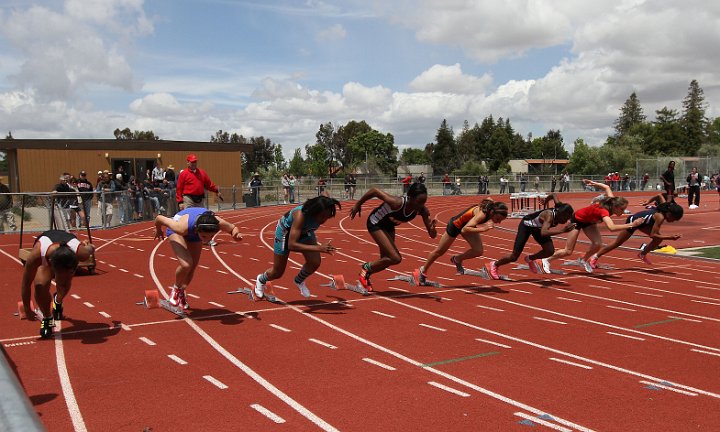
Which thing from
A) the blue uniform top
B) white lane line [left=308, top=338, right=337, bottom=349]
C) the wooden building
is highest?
the wooden building

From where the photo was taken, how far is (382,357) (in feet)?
20.9

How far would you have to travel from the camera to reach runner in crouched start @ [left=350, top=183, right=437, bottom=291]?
925 cm

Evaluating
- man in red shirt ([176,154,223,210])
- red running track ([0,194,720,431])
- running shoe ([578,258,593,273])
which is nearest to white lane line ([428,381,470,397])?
red running track ([0,194,720,431])

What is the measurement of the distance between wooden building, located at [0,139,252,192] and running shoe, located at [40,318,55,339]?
30.8 meters

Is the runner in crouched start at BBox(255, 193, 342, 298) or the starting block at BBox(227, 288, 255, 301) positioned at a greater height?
the runner in crouched start at BBox(255, 193, 342, 298)

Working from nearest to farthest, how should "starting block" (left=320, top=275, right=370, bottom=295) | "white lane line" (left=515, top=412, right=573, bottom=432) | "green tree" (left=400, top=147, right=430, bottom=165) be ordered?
"white lane line" (left=515, top=412, right=573, bottom=432)
"starting block" (left=320, top=275, right=370, bottom=295)
"green tree" (left=400, top=147, right=430, bottom=165)

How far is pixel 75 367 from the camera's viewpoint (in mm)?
5906

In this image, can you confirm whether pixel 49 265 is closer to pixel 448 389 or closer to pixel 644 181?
pixel 448 389

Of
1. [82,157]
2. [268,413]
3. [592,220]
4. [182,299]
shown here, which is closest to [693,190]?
[592,220]

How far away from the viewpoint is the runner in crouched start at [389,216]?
30.3 ft

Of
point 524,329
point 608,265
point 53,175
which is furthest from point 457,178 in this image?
point 524,329

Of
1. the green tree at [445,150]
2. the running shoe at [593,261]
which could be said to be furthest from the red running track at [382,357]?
the green tree at [445,150]

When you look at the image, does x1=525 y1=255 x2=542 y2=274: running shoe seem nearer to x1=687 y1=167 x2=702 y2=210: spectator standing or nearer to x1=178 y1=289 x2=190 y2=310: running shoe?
x1=178 y1=289 x2=190 y2=310: running shoe

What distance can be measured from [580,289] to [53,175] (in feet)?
106
